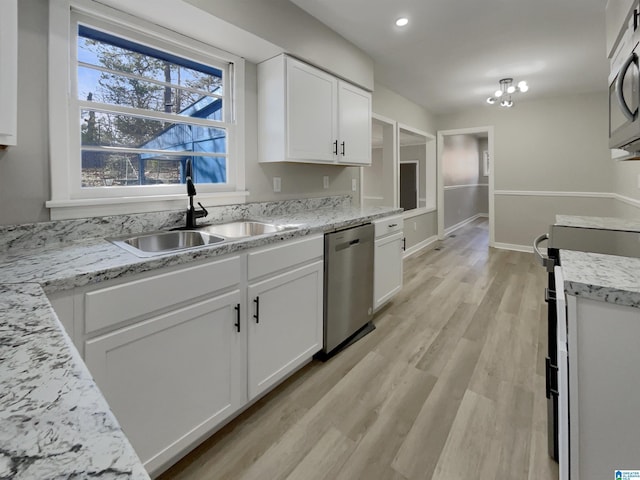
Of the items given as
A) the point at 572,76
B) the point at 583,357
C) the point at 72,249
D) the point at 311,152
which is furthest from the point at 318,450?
the point at 572,76

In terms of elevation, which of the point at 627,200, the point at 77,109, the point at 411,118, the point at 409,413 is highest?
the point at 411,118

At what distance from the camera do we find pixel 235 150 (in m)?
2.40

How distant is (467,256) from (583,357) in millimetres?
4525

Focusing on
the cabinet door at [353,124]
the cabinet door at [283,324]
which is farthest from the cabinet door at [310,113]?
the cabinet door at [283,324]

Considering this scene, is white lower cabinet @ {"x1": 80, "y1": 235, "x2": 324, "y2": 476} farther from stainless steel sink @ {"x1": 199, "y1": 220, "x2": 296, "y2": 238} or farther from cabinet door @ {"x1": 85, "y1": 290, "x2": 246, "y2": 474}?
stainless steel sink @ {"x1": 199, "y1": 220, "x2": 296, "y2": 238}

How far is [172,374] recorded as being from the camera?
1341 millimetres

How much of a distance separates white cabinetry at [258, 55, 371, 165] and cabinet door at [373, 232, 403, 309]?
81cm

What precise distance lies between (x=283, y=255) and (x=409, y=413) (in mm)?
1044

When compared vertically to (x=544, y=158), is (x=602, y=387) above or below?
below

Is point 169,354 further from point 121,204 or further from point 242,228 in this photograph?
point 242,228

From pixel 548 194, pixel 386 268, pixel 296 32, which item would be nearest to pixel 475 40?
pixel 296 32

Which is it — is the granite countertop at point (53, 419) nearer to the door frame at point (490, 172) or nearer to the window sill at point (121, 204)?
the window sill at point (121, 204)

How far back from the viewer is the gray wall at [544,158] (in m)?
4.75

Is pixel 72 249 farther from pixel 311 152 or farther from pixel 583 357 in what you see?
pixel 583 357
